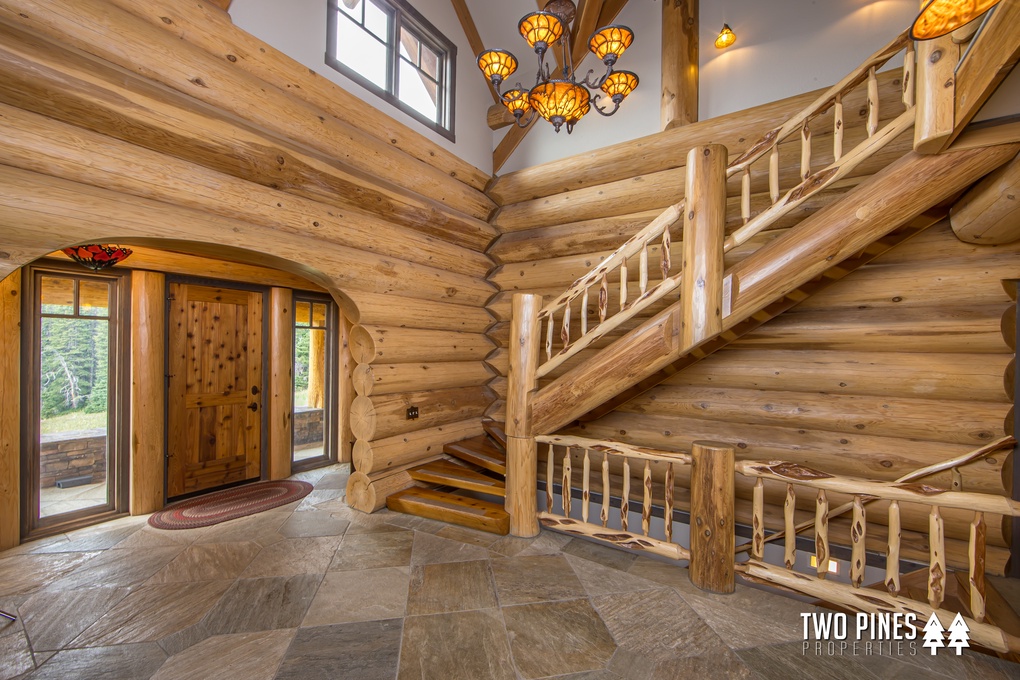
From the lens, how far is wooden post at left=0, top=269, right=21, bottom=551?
11.6 feet

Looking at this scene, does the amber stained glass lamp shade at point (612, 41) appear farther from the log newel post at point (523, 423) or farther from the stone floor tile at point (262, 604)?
the stone floor tile at point (262, 604)

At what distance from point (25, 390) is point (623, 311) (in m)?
5.41

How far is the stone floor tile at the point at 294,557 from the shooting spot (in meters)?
3.11

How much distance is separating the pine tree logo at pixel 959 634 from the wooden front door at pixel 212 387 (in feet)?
21.8

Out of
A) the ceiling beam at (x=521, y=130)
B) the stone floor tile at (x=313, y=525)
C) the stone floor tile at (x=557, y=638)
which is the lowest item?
the stone floor tile at (x=313, y=525)

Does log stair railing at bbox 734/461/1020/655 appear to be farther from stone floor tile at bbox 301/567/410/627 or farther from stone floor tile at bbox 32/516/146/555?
stone floor tile at bbox 32/516/146/555

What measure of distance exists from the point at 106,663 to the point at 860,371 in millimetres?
5554

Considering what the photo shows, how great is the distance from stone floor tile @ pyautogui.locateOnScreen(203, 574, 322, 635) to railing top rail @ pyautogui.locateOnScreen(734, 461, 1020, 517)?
3.10 m

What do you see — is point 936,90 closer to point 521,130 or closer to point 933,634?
point 933,634

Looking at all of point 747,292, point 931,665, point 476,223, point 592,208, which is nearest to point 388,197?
point 476,223

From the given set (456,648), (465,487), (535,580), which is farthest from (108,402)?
(535,580)

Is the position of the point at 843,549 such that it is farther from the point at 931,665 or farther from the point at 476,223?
the point at 476,223

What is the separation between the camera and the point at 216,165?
9.96 ft

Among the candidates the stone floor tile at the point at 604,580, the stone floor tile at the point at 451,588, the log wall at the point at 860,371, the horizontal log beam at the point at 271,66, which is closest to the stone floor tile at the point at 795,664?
the stone floor tile at the point at 604,580
